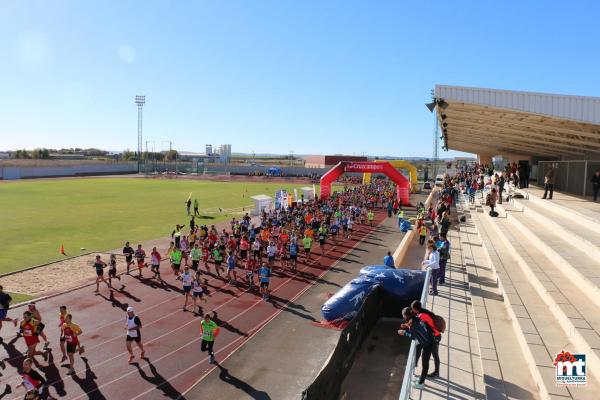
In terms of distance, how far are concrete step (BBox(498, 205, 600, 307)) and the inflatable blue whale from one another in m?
3.73

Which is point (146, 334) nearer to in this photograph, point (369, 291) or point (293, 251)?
point (369, 291)

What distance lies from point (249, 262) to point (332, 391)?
10072mm

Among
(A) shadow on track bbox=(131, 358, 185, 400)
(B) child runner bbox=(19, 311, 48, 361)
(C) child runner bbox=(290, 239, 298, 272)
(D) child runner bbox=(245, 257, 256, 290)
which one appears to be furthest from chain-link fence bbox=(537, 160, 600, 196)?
(B) child runner bbox=(19, 311, 48, 361)

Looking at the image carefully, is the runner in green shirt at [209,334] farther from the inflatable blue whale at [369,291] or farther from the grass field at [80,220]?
the grass field at [80,220]

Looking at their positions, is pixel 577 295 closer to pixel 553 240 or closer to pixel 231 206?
pixel 553 240

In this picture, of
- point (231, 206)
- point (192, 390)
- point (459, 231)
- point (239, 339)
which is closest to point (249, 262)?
point (239, 339)

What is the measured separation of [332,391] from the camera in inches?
281

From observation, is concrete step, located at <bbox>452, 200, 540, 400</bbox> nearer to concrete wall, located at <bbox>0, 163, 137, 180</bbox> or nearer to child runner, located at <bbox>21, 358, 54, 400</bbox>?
child runner, located at <bbox>21, 358, 54, 400</bbox>

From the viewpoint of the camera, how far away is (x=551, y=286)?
33.1 feet

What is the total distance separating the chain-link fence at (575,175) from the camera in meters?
20.5

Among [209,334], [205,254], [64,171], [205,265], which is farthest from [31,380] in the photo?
[64,171]

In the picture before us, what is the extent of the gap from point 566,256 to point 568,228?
10.0 ft

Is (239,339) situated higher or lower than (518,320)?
lower

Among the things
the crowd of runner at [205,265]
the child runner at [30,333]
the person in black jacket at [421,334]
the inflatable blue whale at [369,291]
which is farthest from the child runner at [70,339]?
the person in black jacket at [421,334]
